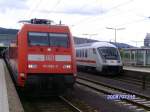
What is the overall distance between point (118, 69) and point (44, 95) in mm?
18151

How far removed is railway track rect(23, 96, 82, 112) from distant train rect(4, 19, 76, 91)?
0.70 meters

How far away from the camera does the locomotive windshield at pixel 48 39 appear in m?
16.9

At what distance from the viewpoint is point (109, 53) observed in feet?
114

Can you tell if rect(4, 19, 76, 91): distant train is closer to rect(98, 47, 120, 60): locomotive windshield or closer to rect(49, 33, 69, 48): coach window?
rect(49, 33, 69, 48): coach window

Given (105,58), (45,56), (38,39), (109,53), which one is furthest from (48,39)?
(109,53)

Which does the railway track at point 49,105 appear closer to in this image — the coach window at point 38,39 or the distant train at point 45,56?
the distant train at point 45,56

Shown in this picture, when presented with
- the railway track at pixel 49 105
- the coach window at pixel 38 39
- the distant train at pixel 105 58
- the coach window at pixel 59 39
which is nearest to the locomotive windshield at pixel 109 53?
the distant train at pixel 105 58

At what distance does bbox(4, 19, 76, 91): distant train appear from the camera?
16.2 metres

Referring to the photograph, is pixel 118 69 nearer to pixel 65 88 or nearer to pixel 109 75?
pixel 109 75

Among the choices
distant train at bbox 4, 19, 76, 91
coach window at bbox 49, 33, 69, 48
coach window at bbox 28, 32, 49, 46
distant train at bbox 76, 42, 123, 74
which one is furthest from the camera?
distant train at bbox 76, 42, 123, 74

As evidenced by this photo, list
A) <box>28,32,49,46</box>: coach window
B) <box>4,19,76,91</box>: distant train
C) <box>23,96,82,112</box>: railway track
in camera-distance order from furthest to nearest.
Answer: <box>28,32,49,46</box>: coach window, <box>4,19,76,91</box>: distant train, <box>23,96,82,112</box>: railway track

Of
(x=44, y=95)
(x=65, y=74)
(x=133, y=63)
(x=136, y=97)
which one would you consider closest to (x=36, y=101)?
(x=44, y=95)

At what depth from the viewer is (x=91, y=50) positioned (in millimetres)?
36844

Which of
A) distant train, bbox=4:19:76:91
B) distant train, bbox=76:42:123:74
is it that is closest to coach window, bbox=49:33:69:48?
distant train, bbox=4:19:76:91
